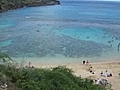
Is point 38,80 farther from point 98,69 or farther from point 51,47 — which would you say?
point 51,47

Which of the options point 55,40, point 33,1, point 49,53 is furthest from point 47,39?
point 33,1

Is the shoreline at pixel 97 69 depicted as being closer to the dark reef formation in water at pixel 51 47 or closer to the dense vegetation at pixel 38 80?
the dark reef formation in water at pixel 51 47

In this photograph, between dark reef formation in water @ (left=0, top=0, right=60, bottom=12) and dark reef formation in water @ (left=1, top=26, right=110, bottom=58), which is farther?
dark reef formation in water @ (left=0, top=0, right=60, bottom=12)

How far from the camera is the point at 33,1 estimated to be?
119 meters

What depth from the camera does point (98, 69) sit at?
2673 cm

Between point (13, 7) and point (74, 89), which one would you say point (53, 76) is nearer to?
point (74, 89)

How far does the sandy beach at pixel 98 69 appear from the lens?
23562 millimetres

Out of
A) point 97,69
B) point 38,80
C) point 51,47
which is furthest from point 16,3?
point 38,80

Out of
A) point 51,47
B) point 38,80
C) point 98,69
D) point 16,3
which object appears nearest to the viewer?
point 38,80

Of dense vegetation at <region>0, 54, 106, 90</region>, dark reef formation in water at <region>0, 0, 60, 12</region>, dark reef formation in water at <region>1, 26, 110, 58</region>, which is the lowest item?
dark reef formation in water at <region>0, 0, 60, 12</region>

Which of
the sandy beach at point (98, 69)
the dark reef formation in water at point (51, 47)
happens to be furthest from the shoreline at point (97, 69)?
the dark reef formation in water at point (51, 47)

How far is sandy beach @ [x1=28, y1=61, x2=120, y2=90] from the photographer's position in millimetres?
23562

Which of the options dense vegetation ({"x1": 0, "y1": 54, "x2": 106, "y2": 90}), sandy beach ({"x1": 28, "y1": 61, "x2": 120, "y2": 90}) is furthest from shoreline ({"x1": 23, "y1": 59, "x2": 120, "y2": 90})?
dense vegetation ({"x1": 0, "y1": 54, "x2": 106, "y2": 90})

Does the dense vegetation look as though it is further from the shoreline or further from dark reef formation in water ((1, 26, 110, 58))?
dark reef formation in water ((1, 26, 110, 58))
